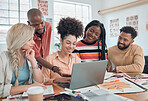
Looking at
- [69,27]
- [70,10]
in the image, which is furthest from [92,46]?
[70,10]

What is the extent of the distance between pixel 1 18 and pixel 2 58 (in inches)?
105

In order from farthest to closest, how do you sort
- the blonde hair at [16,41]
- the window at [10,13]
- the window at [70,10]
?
the window at [70,10]
the window at [10,13]
the blonde hair at [16,41]

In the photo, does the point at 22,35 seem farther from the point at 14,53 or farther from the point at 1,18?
the point at 1,18

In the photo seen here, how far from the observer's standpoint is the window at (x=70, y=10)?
4.26 metres

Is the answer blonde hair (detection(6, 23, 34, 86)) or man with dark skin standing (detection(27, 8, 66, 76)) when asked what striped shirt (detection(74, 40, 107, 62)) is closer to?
man with dark skin standing (detection(27, 8, 66, 76))

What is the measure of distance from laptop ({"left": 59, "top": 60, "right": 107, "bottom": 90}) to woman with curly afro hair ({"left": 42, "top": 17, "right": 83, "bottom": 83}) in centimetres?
31

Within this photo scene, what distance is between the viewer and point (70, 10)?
4.50 metres

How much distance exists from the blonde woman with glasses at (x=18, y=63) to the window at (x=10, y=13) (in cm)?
238

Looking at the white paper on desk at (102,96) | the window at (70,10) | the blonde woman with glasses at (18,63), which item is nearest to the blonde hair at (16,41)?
the blonde woman with glasses at (18,63)

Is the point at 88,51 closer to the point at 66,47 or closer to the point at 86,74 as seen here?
the point at 66,47

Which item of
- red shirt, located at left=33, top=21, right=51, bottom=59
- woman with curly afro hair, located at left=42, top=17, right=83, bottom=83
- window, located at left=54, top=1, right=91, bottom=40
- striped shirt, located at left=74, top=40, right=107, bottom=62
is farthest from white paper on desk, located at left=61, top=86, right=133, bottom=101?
window, located at left=54, top=1, right=91, bottom=40

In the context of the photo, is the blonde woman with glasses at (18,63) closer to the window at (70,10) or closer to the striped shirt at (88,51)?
the striped shirt at (88,51)

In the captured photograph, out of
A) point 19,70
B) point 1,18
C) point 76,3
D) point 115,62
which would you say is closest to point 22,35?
point 19,70

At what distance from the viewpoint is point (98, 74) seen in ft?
3.67
